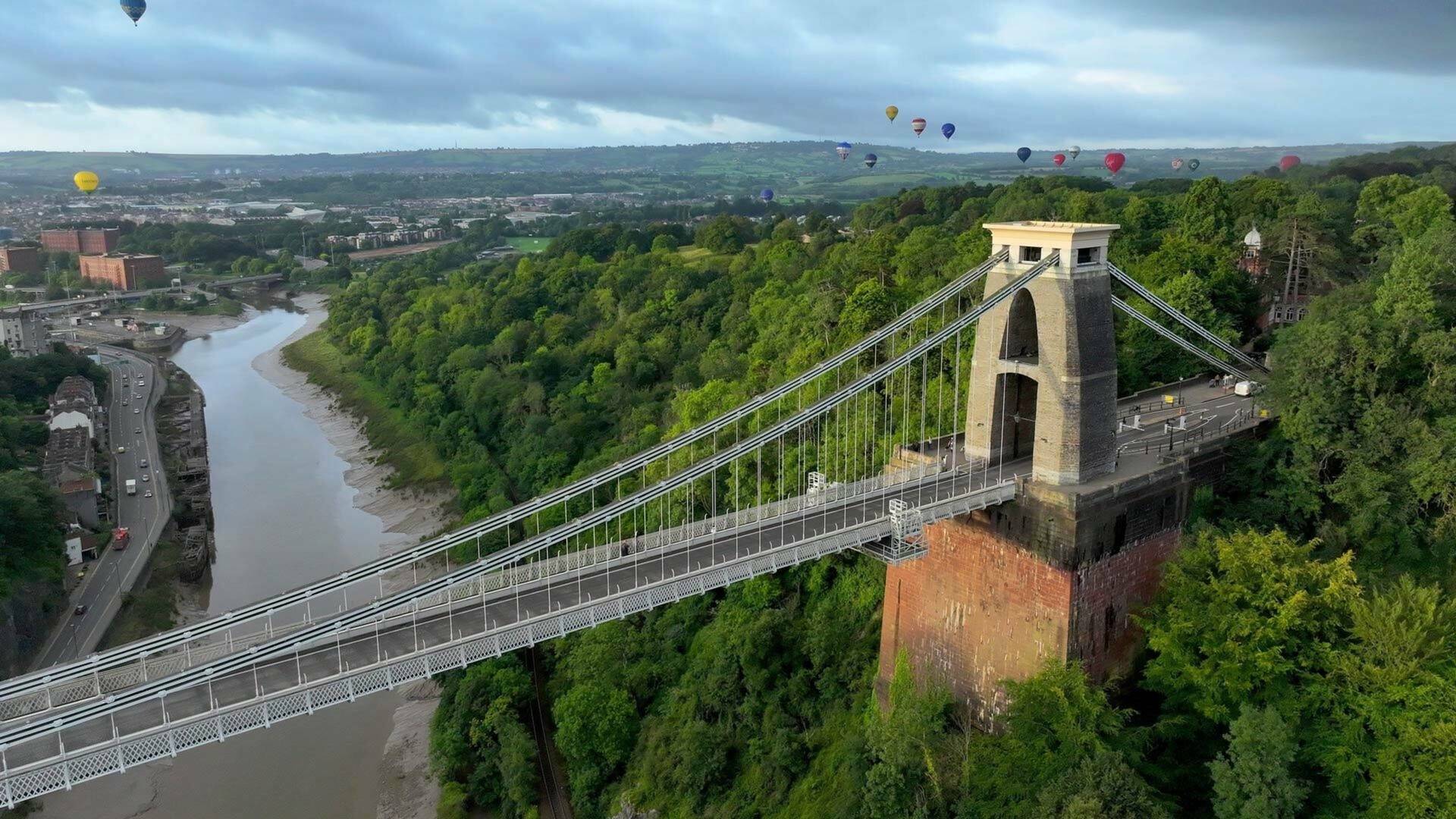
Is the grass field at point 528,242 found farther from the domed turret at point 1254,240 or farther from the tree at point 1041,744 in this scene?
the tree at point 1041,744

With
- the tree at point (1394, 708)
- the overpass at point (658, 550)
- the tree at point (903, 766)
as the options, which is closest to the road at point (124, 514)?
the overpass at point (658, 550)

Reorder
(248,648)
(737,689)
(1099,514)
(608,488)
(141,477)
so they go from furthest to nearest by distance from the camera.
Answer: (141,477), (608,488), (737,689), (1099,514), (248,648)

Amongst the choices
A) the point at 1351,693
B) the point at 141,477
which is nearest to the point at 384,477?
the point at 141,477

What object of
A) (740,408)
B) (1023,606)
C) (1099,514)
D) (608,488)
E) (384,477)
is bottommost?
(384,477)

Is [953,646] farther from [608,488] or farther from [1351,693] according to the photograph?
[608,488]

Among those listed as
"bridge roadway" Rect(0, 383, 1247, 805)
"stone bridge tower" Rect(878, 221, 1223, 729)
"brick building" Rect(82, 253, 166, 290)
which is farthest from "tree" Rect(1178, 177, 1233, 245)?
"brick building" Rect(82, 253, 166, 290)

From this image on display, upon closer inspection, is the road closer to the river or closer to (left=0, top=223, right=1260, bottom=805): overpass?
the river
